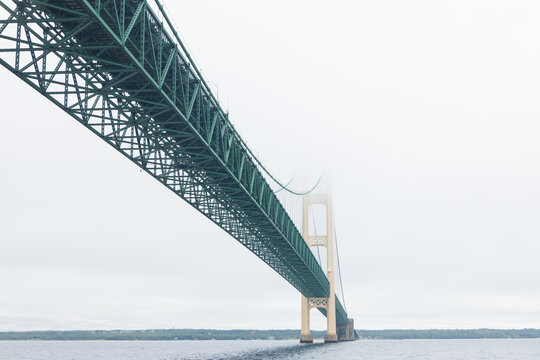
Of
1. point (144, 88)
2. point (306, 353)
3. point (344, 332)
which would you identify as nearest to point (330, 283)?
point (306, 353)

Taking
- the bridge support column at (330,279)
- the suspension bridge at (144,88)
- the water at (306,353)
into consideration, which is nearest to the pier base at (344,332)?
the water at (306,353)

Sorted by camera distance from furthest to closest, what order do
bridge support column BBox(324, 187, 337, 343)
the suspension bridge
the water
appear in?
bridge support column BBox(324, 187, 337, 343) < the water < the suspension bridge

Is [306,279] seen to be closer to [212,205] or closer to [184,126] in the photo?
[212,205]

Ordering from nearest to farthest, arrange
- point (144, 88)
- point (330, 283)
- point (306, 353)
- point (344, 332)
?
point (144, 88) → point (306, 353) → point (330, 283) → point (344, 332)

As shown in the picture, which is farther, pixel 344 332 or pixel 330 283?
pixel 344 332

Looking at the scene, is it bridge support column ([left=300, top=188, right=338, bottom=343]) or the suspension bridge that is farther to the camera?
bridge support column ([left=300, top=188, right=338, bottom=343])

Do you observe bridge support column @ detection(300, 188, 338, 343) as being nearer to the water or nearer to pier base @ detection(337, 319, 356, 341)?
the water

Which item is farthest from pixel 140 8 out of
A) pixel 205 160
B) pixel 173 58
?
pixel 205 160

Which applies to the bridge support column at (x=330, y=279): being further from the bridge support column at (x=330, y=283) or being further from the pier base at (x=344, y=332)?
the pier base at (x=344, y=332)

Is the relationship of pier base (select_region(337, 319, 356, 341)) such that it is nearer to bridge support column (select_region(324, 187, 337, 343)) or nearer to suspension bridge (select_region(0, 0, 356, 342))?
bridge support column (select_region(324, 187, 337, 343))

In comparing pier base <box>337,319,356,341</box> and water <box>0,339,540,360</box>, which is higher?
pier base <box>337,319,356,341</box>

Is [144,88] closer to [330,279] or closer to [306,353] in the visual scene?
[306,353]

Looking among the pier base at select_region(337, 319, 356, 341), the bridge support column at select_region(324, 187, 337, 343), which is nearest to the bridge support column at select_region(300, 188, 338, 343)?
the bridge support column at select_region(324, 187, 337, 343)

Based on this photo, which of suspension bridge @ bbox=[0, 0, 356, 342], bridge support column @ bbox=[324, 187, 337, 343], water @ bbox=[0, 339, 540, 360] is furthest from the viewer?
bridge support column @ bbox=[324, 187, 337, 343]
